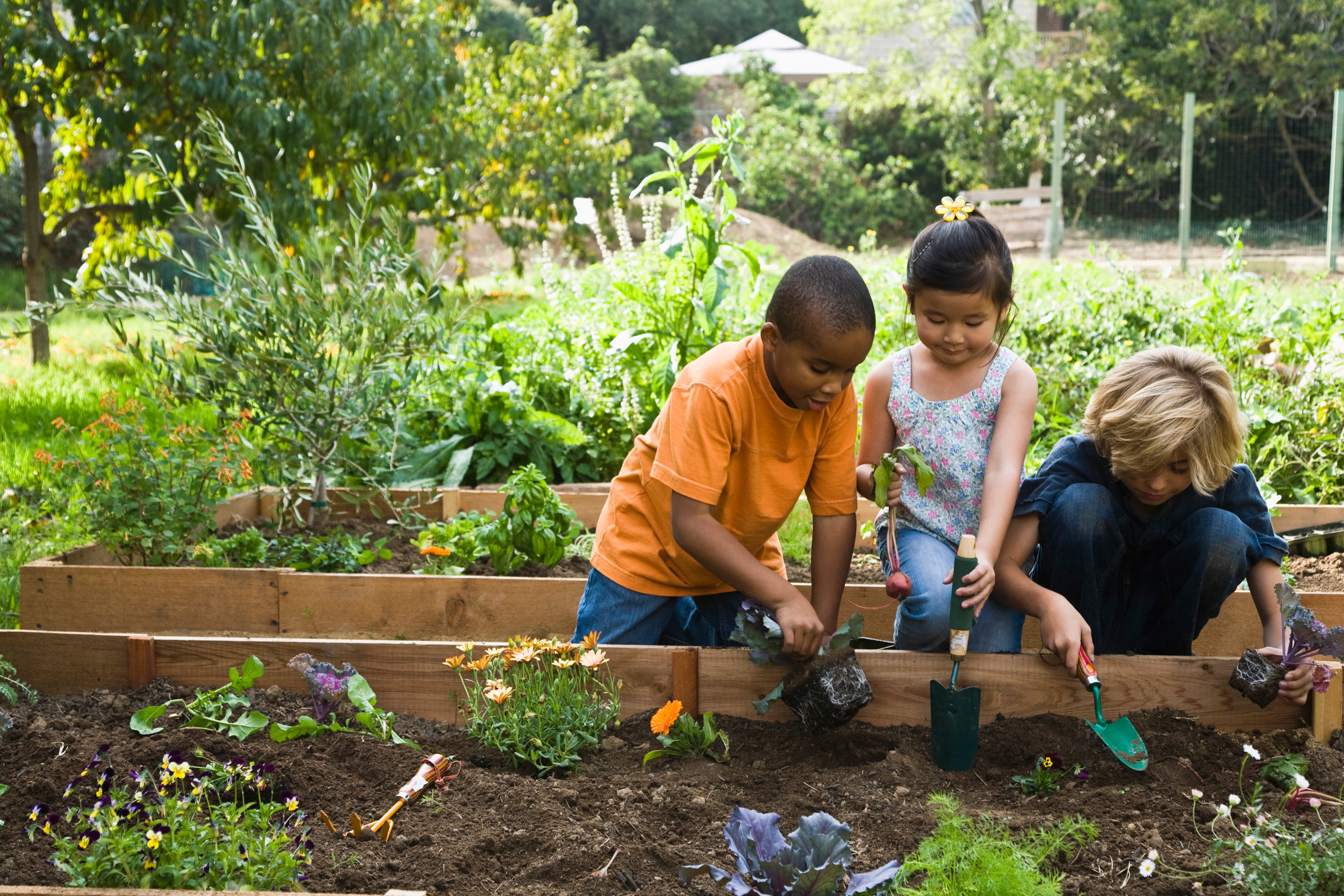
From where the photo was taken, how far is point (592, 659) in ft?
7.04

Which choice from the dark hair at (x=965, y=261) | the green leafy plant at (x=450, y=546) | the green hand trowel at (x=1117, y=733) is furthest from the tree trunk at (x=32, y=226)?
the green hand trowel at (x=1117, y=733)

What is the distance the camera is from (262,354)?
336cm

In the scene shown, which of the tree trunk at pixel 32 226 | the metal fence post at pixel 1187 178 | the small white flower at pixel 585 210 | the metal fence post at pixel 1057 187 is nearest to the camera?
the small white flower at pixel 585 210

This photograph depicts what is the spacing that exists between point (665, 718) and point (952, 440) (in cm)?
97

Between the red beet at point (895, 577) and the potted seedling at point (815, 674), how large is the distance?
14 cm

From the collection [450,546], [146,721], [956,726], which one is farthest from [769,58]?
[146,721]

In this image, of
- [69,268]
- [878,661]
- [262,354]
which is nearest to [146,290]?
[262,354]

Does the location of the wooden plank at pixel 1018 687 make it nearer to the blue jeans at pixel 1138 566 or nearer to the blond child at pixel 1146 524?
the blond child at pixel 1146 524

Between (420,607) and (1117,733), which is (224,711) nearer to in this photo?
(420,607)

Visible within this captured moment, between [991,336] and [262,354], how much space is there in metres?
2.24

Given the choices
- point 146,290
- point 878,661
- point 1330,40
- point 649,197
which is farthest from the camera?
point 1330,40

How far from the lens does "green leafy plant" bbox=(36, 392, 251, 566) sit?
3.21 metres

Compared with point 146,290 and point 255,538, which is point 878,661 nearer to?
point 255,538

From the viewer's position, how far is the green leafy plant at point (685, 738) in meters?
2.13
